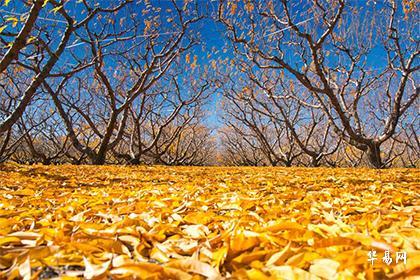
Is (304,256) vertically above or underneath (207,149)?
underneath

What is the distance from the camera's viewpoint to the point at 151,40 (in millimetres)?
9023

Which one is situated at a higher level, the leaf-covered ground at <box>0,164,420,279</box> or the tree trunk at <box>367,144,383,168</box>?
the tree trunk at <box>367,144,383,168</box>

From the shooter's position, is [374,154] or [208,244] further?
[374,154]

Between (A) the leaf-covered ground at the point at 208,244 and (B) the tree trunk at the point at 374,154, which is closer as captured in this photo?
(A) the leaf-covered ground at the point at 208,244

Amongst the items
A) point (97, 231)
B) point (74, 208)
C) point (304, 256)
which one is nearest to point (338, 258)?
point (304, 256)

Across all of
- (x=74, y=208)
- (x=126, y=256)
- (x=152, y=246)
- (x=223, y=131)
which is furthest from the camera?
(x=223, y=131)

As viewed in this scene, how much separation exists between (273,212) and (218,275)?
787 mm

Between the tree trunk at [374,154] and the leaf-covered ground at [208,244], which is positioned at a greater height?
the tree trunk at [374,154]

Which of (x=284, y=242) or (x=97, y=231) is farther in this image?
(x=97, y=231)

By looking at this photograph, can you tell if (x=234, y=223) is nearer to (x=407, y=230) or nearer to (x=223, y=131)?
(x=407, y=230)

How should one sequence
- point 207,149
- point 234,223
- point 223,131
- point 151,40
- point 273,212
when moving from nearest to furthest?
point 234,223
point 273,212
point 151,40
point 223,131
point 207,149

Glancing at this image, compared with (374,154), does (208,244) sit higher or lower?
lower

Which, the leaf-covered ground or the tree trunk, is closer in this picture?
the leaf-covered ground

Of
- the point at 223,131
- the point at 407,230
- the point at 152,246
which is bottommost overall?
the point at 152,246
